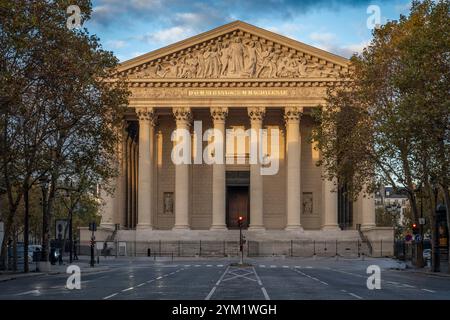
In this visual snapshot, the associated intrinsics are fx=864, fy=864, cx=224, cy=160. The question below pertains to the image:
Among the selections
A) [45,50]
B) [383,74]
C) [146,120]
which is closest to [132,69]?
[146,120]

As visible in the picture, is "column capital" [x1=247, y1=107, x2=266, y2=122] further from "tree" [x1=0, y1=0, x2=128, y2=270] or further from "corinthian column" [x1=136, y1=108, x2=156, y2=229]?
"tree" [x1=0, y1=0, x2=128, y2=270]

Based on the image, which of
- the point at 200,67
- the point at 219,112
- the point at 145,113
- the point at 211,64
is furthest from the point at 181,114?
the point at 211,64

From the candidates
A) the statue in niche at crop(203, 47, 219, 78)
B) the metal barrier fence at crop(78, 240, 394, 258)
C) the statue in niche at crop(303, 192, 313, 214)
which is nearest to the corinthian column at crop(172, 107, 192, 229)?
the metal barrier fence at crop(78, 240, 394, 258)

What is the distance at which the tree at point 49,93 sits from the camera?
1476 inches

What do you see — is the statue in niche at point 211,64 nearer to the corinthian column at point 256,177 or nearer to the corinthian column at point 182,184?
the corinthian column at point 182,184

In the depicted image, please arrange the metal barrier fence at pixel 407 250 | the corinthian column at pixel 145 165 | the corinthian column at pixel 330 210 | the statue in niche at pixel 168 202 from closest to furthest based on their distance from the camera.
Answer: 1. the metal barrier fence at pixel 407 250
2. the corinthian column at pixel 330 210
3. the corinthian column at pixel 145 165
4. the statue in niche at pixel 168 202

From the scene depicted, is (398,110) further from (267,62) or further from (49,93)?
(267,62)

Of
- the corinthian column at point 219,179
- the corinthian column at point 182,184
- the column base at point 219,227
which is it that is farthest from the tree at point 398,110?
the column base at point 219,227

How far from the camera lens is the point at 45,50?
130 ft

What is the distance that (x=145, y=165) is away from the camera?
8388 cm

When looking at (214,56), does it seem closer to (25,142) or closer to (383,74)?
(383,74)

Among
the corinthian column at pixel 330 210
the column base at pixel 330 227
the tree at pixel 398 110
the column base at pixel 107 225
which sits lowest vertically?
the column base at pixel 330 227

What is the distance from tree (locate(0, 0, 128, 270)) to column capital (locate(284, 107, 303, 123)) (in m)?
31.5

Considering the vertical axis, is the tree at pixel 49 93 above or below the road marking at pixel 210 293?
above
